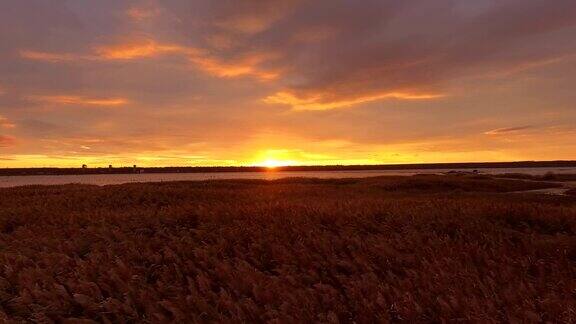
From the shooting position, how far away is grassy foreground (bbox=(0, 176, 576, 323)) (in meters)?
5.24

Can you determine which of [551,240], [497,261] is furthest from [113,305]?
[551,240]

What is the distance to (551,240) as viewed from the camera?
775cm

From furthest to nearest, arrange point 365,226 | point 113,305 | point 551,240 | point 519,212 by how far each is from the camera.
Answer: point 519,212
point 365,226
point 551,240
point 113,305

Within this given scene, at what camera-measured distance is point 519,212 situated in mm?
10453

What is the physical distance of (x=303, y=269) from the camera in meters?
6.77

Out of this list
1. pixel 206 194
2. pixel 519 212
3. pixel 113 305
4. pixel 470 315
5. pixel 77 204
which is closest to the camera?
pixel 470 315

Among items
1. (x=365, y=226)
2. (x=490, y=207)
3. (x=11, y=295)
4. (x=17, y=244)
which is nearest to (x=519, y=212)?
(x=490, y=207)

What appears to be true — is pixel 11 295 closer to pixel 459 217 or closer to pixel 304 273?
pixel 304 273

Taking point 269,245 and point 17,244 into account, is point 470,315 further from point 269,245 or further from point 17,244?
point 17,244

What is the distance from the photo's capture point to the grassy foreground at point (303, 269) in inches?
206

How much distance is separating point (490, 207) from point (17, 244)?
11.7m

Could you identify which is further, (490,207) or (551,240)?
(490,207)

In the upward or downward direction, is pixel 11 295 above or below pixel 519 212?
below

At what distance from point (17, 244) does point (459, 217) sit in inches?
415
